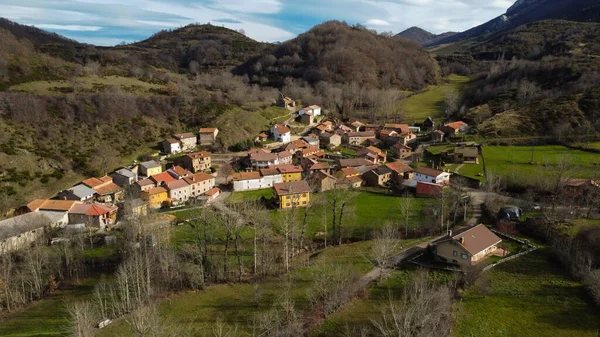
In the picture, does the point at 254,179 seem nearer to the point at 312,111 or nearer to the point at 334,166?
the point at 334,166

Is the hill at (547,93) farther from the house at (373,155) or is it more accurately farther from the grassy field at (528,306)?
the grassy field at (528,306)

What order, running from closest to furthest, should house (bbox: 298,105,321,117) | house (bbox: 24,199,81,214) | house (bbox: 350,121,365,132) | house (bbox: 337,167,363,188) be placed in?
house (bbox: 24,199,81,214), house (bbox: 337,167,363,188), house (bbox: 350,121,365,132), house (bbox: 298,105,321,117)

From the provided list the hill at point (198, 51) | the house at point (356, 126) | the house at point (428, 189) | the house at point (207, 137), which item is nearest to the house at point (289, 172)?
the house at point (428, 189)

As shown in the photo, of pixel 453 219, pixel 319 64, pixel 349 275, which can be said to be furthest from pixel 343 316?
pixel 319 64

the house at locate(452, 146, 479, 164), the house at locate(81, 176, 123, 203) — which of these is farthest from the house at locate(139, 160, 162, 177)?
the house at locate(452, 146, 479, 164)

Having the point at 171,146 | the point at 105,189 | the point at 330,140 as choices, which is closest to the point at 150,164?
the point at 105,189

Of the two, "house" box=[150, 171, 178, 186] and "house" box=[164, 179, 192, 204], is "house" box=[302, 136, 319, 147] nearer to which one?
"house" box=[150, 171, 178, 186]

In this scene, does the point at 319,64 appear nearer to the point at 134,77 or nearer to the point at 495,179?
the point at 134,77
